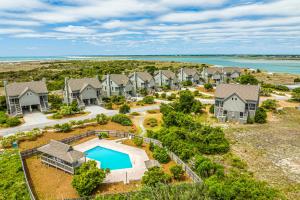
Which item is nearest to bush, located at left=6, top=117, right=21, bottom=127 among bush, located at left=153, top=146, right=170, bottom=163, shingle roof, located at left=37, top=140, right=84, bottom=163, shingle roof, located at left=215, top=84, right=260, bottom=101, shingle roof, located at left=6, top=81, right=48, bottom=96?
shingle roof, located at left=6, top=81, right=48, bottom=96

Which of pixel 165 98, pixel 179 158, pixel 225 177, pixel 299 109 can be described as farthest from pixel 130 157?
pixel 299 109

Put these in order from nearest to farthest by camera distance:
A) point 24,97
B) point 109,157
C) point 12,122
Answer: point 109,157
point 12,122
point 24,97

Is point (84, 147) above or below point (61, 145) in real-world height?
below

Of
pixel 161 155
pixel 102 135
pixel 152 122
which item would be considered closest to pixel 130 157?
pixel 161 155

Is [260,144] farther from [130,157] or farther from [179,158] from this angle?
[130,157]

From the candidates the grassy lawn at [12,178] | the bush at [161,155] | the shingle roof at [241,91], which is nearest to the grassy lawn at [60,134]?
the grassy lawn at [12,178]

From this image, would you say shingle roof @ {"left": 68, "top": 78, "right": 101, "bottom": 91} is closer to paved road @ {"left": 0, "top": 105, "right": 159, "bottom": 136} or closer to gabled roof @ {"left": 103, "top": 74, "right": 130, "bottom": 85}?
paved road @ {"left": 0, "top": 105, "right": 159, "bottom": 136}

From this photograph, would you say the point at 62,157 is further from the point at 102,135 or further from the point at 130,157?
the point at 102,135
